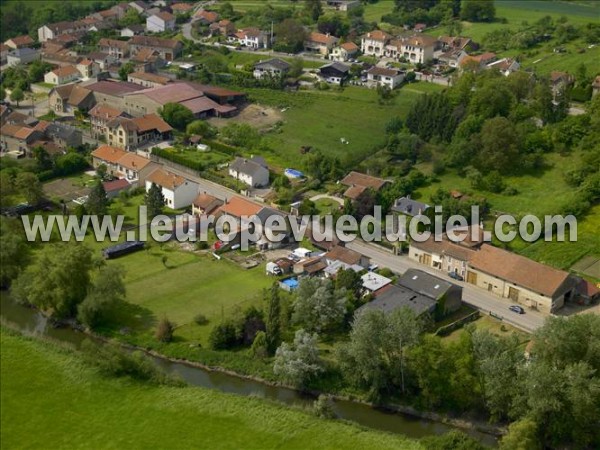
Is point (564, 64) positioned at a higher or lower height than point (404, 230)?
higher

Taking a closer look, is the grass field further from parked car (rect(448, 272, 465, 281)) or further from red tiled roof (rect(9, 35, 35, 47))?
red tiled roof (rect(9, 35, 35, 47))

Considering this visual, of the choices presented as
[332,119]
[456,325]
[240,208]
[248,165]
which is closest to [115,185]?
[248,165]

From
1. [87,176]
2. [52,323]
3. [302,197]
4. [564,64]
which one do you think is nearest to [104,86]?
[87,176]

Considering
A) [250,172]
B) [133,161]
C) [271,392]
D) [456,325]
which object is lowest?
[271,392]

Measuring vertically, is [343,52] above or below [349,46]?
below

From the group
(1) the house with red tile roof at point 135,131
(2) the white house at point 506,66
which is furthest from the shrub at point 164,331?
(2) the white house at point 506,66

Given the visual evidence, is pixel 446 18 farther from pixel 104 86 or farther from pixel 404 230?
pixel 404 230

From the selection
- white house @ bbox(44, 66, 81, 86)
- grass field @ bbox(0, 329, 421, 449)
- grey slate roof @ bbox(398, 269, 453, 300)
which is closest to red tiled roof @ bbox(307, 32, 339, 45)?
white house @ bbox(44, 66, 81, 86)

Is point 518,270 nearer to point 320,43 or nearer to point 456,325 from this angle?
point 456,325
